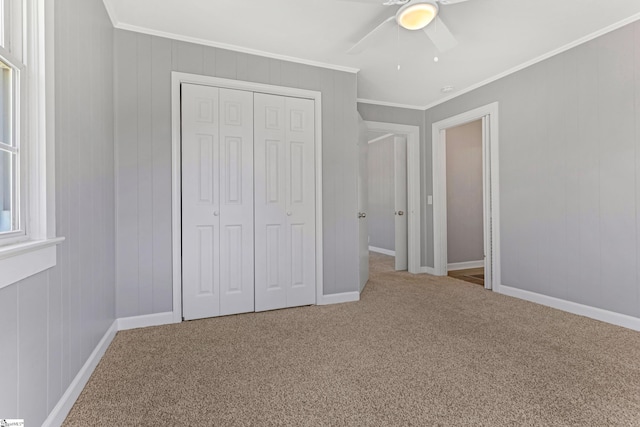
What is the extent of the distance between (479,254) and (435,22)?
4242 millimetres

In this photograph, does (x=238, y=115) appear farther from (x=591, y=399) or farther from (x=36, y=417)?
(x=591, y=399)

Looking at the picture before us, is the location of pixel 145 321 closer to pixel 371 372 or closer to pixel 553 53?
pixel 371 372

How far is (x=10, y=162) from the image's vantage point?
1.24 meters

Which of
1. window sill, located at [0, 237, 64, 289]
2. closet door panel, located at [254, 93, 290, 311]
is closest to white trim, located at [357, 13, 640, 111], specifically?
closet door panel, located at [254, 93, 290, 311]

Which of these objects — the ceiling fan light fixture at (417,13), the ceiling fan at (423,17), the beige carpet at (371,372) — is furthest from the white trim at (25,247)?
the ceiling fan light fixture at (417,13)

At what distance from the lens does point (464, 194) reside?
5.32 meters

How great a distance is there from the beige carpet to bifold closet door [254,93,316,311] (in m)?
0.32

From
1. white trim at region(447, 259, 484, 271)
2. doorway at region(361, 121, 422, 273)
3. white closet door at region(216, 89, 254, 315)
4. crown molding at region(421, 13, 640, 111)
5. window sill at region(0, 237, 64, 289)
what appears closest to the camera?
window sill at region(0, 237, 64, 289)

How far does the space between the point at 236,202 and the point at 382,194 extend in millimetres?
4631

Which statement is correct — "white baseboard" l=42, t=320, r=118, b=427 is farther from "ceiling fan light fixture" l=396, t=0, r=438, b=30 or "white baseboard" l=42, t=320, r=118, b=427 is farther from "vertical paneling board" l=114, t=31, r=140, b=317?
"ceiling fan light fixture" l=396, t=0, r=438, b=30

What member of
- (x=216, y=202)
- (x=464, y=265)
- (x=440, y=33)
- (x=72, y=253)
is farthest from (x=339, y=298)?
(x=464, y=265)

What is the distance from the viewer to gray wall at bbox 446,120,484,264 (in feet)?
17.1

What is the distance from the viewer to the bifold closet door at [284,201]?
122 inches

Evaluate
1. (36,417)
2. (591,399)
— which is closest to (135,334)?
(36,417)
